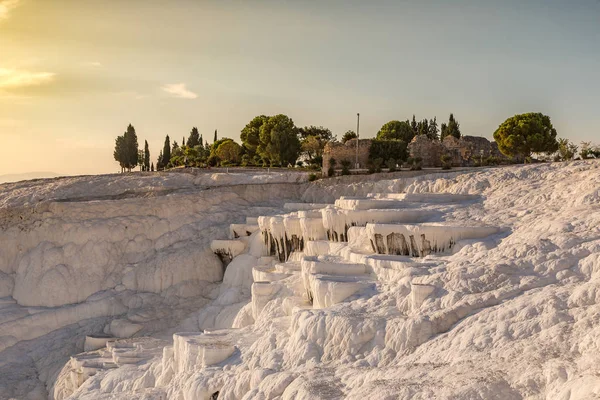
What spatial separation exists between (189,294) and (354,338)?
57.1ft

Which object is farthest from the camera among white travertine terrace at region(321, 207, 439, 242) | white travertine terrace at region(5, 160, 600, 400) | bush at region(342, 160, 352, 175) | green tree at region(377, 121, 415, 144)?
green tree at region(377, 121, 415, 144)

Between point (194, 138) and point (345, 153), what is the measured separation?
164ft

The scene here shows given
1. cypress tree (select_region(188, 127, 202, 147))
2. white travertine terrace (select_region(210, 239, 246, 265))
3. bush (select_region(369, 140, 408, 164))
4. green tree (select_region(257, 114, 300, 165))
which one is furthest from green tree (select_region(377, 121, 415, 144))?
white travertine terrace (select_region(210, 239, 246, 265))

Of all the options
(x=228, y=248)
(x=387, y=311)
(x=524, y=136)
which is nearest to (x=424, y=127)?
(x=524, y=136)

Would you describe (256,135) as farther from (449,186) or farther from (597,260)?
(597,260)

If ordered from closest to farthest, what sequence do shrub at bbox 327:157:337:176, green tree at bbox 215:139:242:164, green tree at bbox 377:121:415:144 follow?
shrub at bbox 327:157:337:176
green tree at bbox 377:121:415:144
green tree at bbox 215:139:242:164

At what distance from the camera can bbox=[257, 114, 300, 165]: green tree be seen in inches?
2331

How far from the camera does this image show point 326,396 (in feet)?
41.8

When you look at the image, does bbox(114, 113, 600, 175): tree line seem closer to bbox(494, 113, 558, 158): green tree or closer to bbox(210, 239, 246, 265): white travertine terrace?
bbox(494, 113, 558, 158): green tree

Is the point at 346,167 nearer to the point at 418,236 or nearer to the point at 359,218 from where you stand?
the point at 359,218

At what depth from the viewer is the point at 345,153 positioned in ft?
143

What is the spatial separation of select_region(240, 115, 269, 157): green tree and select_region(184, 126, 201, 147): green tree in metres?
22.0

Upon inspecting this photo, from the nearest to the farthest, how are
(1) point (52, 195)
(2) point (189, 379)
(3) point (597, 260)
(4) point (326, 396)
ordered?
1. (4) point (326, 396)
2. (3) point (597, 260)
3. (2) point (189, 379)
4. (1) point (52, 195)

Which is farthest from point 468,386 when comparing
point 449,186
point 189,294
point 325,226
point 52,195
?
point 52,195
